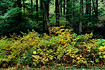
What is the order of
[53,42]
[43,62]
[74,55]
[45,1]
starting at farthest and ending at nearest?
[45,1]
[53,42]
[74,55]
[43,62]

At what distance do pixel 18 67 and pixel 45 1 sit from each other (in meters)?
7.10

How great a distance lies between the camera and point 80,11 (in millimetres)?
9727

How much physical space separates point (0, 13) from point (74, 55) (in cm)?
550

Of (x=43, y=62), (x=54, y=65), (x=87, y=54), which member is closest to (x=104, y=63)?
(x=87, y=54)

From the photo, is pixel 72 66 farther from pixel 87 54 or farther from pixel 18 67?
pixel 18 67

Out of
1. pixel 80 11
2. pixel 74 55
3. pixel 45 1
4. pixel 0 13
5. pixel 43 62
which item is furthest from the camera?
pixel 45 1

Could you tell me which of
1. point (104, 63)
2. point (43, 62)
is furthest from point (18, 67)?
point (104, 63)

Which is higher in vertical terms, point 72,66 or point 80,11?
point 80,11

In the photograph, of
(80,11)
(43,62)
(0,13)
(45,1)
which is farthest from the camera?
(45,1)

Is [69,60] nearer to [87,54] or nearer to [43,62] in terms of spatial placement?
[87,54]

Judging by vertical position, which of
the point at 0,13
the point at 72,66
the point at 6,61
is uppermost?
the point at 0,13

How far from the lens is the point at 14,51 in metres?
6.20

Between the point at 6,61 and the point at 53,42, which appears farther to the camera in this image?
the point at 53,42

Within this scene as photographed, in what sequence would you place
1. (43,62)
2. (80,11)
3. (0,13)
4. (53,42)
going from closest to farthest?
(43,62)
(53,42)
(0,13)
(80,11)
